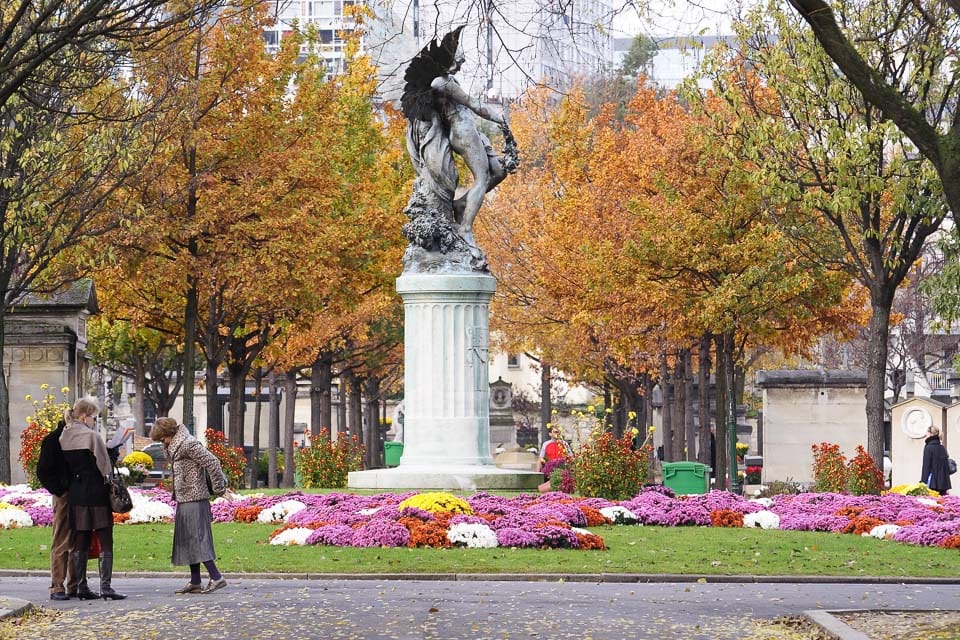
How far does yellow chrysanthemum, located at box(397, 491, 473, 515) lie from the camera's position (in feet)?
61.7

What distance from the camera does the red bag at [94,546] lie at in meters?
13.5

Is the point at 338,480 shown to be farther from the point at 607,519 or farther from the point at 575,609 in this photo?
the point at 575,609

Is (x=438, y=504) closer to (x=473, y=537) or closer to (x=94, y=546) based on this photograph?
(x=473, y=537)

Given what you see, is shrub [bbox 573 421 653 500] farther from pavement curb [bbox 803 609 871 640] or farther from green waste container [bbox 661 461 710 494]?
pavement curb [bbox 803 609 871 640]

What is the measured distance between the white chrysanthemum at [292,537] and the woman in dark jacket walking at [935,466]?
1242 centimetres

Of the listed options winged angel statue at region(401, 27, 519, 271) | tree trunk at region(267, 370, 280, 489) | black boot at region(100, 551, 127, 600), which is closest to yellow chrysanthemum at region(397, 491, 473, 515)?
black boot at region(100, 551, 127, 600)

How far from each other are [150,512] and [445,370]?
17.6 ft

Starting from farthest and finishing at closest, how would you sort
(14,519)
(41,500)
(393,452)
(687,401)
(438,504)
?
(687,401)
(393,452)
(41,500)
(14,519)
(438,504)

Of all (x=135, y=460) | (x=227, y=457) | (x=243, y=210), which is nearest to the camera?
(x=227, y=457)

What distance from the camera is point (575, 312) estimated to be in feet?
121

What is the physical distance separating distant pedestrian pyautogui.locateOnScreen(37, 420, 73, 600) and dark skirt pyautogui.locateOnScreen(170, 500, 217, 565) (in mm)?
919

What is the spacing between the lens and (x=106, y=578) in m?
13.3

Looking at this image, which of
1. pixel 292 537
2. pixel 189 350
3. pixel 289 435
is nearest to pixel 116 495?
pixel 292 537

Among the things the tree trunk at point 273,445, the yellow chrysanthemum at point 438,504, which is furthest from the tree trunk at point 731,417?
the yellow chrysanthemum at point 438,504
